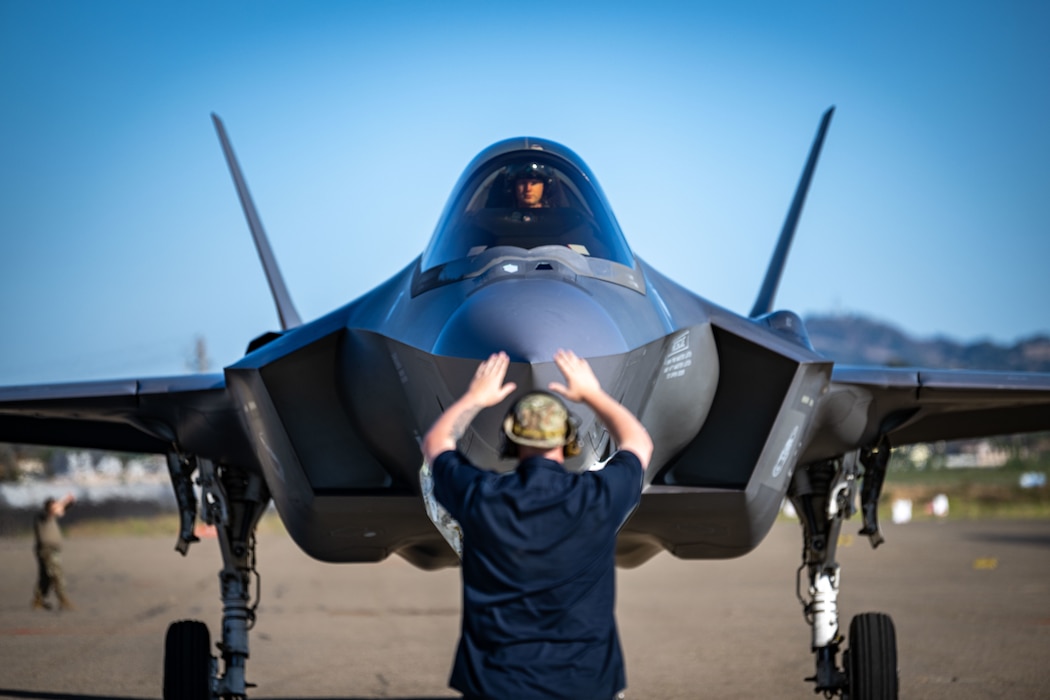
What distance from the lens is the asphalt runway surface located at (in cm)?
898

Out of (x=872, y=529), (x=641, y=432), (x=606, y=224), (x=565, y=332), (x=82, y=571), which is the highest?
(x=606, y=224)

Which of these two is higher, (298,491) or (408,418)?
(408,418)

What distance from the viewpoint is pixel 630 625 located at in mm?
14180

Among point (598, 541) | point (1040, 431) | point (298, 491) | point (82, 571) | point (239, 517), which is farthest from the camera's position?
point (82, 571)

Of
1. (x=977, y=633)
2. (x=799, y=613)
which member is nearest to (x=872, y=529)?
(x=977, y=633)

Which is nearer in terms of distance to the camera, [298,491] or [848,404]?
[298,491]

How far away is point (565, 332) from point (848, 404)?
10.4 feet

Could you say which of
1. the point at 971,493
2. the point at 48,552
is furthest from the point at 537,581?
the point at 971,493

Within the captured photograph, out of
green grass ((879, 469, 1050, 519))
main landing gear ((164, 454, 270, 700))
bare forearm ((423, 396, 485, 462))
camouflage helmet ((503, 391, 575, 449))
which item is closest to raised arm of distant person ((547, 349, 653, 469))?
camouflage helmet ((503, 391, 575, 449))

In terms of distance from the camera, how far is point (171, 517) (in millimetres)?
39906

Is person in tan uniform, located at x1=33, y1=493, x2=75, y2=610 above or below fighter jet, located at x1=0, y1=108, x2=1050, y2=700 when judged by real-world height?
below

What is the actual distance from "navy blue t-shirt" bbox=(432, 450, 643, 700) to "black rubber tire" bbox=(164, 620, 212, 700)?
4.05 metres

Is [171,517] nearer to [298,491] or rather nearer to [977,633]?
[977,633]

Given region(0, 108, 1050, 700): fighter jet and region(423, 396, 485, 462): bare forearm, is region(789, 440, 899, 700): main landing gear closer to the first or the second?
region(0, 108, 1050, 700): fighter jet
